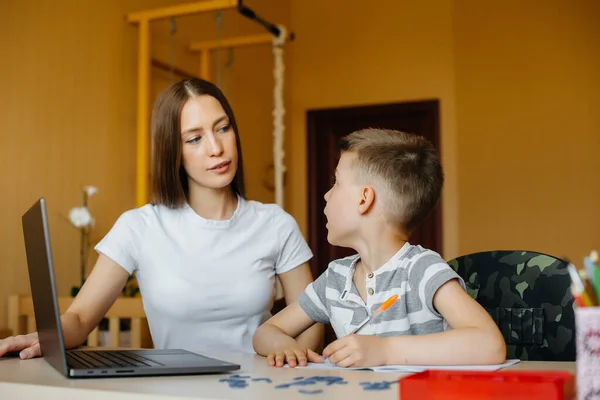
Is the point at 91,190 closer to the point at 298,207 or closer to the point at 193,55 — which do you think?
the point at 193,55

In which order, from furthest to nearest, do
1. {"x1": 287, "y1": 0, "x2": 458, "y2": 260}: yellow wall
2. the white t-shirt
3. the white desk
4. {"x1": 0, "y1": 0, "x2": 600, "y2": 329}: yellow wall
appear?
{"x1": 287, "y1": 0, "x2": 458, "y2": 260}: yellow wall, {"x1": 0, "y1": 0, "x2": 600, "y2": 329}: yellow wall, the white t-shirt, the white desk

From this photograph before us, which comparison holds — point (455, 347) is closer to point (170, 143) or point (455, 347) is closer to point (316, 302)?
point (316, 302)

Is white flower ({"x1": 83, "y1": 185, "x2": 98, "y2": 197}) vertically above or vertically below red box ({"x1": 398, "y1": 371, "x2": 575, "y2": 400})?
above

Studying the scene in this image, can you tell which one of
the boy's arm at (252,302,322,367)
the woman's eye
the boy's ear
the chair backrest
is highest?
the woman's eye

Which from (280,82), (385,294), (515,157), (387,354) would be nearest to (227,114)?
(385,294)

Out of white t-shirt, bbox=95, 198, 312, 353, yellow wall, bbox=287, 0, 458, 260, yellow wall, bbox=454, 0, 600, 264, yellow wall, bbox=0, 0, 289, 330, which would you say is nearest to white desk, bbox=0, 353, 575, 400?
white t-shirt, bbox=95, 198, 312, 353

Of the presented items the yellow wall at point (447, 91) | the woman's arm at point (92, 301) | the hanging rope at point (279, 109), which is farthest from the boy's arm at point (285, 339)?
the hanging rope at point (279, 109)

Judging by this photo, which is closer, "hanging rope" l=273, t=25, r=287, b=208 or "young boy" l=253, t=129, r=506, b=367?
"young boy" l=253, t=129, r=506, b=367

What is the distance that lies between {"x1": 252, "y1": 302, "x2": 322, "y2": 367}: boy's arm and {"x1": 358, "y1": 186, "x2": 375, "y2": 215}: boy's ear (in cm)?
23

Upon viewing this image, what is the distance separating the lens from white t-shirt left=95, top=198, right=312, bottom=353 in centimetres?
158

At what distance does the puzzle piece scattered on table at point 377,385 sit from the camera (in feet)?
2.80

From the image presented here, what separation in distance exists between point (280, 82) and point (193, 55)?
0.46 meters

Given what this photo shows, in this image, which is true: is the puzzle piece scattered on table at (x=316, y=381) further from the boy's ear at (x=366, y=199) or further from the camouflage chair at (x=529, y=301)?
the camouflage chair at (x=529, y=301)

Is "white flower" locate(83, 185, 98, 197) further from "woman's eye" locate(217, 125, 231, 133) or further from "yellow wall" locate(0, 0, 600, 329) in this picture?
"woman's eye" locate(217, 125, 231, 133)
